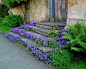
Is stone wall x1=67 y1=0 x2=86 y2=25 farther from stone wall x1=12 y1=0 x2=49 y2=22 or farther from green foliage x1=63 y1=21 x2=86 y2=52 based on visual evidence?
stone wall x1=12 y1=0 x2=49 y2=22

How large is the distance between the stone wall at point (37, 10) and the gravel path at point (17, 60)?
9.89 feet

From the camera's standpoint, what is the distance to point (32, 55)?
3.95 m

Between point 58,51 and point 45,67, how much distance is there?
0.60m

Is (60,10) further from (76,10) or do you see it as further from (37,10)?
(76,10)

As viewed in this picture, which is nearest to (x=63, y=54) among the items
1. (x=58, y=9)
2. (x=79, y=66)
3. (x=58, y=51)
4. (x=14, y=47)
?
(x=58, y=51)

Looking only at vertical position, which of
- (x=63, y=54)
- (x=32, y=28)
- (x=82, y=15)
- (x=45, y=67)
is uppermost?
(x=82, y=15)

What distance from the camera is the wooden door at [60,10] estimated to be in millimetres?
6128

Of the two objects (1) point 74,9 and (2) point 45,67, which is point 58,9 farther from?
(2) point 45,67

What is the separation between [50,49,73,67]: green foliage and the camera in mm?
3213

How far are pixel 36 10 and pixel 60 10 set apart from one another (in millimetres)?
1592

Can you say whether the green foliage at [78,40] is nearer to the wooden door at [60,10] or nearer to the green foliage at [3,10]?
the wooden door at [60,10]

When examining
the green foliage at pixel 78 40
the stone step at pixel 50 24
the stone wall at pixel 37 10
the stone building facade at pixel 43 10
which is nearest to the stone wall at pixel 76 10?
the stone building facade at pixel 43 10

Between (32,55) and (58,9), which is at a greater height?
(58,9)

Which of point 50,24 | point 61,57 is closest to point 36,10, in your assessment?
point 50,24
